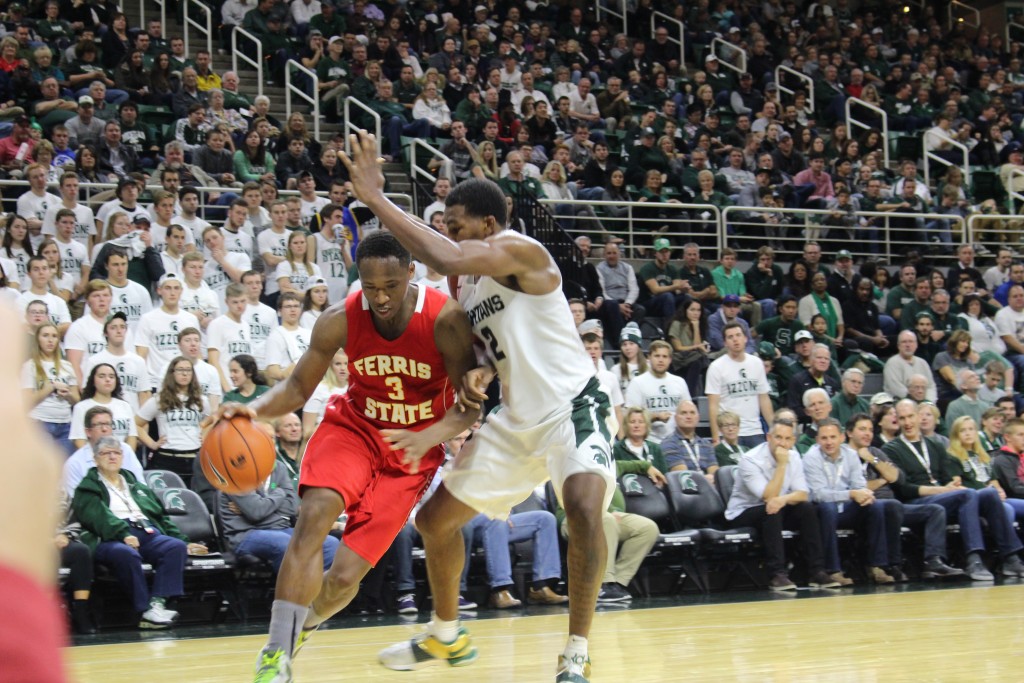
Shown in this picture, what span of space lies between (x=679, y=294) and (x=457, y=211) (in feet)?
Result: 27.2

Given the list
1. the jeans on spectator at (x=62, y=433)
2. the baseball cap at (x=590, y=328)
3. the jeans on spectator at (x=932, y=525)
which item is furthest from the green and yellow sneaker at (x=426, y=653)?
the jeans on spectator at (x=932, y=525)

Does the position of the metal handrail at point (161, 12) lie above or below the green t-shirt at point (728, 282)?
above

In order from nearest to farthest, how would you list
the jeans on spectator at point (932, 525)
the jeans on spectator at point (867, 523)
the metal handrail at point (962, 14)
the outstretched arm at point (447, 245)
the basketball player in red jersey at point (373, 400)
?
the outstretched arm at point (447, 245)
the basketball player in red jersey at point (373, 400)
the jeans on spectator at point (867, 523)
the jeans on spectator at point (932, 525)
the metal handrail at point (962, 14)

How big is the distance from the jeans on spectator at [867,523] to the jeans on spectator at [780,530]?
0.10 m

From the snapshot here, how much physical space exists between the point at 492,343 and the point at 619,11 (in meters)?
16.2

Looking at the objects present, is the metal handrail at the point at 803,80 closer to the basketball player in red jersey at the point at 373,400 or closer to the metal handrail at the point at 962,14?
the metal handrail at the point at 962,14

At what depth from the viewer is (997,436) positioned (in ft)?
35.0

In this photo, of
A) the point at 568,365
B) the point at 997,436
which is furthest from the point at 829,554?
the point at 568,365

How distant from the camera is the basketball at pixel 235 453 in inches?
171

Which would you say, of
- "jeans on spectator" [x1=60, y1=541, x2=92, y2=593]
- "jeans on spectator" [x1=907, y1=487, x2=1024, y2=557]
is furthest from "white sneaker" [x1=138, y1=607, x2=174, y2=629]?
"jeans on spectator" [x1=907, y1=487, x2=1024, y2=557]

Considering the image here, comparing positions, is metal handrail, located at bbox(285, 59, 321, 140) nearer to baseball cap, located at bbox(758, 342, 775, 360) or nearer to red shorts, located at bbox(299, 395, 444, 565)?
baseball cap, located at bbox(758, 342, 775, 360)

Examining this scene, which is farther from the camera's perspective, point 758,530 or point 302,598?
point 758,530

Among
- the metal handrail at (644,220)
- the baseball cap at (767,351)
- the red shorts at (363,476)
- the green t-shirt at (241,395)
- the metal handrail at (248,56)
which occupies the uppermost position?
the metal handrail at (248,56)

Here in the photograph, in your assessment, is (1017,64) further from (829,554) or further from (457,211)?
(457,211)
